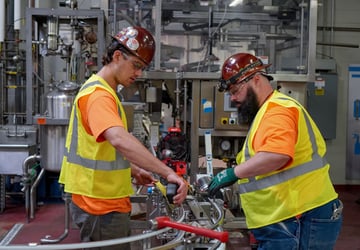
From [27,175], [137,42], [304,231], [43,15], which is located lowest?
[27,175]

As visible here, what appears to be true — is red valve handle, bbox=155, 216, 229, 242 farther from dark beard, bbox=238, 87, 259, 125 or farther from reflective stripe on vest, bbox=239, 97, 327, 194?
dark beard, bbox=238, 87, 259, 125

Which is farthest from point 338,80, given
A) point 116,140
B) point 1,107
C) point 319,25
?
point 116,140

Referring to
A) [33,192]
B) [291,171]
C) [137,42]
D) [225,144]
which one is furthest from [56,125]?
[291,171]

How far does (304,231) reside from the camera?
6.37ft

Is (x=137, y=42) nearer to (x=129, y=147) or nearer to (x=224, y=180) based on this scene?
(x=129, y=147)

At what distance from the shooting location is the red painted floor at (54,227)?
421 centimetres

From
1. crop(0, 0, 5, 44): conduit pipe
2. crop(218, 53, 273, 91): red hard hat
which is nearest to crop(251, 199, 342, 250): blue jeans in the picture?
crop(218, 53, 273, 91): red hard hat

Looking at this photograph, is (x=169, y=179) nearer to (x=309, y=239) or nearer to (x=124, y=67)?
(x=124, y=67)

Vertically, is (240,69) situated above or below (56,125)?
above

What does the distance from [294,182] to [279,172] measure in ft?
0.24

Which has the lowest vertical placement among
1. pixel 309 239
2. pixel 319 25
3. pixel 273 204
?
pixel 309 239

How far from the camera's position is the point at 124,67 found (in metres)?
1.98

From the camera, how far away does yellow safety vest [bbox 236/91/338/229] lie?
6.08ft

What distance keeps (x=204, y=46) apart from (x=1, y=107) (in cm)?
278
